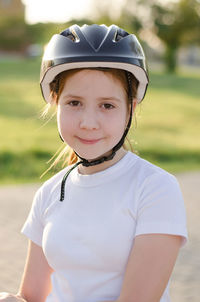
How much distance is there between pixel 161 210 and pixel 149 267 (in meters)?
0.20

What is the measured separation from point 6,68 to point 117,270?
3836cm

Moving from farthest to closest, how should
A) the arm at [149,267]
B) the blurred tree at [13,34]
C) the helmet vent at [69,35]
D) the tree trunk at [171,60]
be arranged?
1. the blurred tree at [13,34]
2. the tree trunk at [171,60]
3. the helmet vent at [69,35]
4. the arm at [149,267]

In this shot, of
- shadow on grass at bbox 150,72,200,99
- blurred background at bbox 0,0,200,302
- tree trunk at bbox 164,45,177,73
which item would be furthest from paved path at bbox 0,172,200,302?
tree trunk at bbox 164,45,177,73

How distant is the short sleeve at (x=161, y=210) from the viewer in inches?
78.5

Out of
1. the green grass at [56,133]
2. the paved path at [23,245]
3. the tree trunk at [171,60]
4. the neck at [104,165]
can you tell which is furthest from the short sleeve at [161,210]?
the tree trunk at [171,60]

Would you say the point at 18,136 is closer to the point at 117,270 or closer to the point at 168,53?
the point at 117,270

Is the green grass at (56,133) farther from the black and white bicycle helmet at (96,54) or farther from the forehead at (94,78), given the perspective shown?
the forehead at (94,78)

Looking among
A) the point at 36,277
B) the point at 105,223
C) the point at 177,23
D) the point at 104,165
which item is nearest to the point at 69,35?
the point at 104,165

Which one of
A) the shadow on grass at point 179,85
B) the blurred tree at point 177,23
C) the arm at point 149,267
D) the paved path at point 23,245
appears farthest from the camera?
the blurred tree at point 177,23

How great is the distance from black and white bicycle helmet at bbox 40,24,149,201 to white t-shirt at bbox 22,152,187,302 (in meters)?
0.11

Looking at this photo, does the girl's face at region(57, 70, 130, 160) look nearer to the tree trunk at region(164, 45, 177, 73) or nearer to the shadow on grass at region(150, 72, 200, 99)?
the shadow on grass at region(150, 72, 200, 99)

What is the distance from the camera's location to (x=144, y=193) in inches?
81.0

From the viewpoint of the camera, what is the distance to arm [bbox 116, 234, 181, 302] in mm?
1989

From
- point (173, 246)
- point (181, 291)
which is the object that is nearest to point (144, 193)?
point (173, 246)
